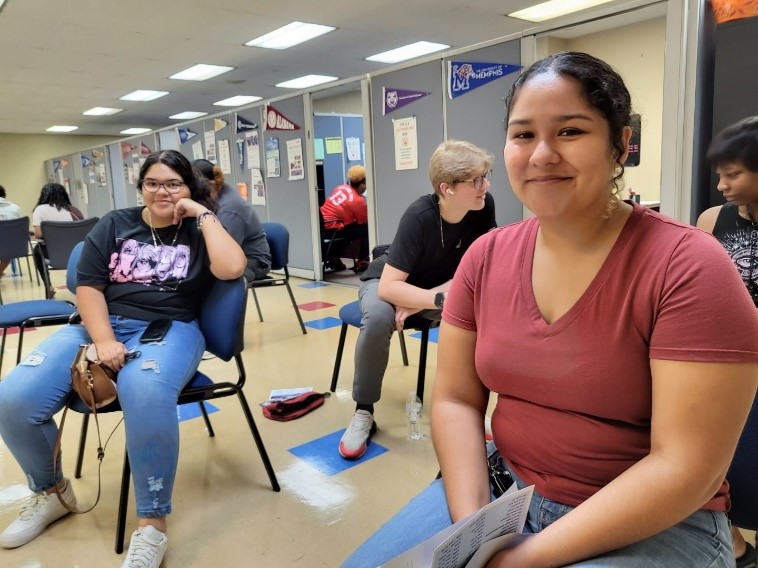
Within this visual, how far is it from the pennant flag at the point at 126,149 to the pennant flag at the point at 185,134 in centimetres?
189

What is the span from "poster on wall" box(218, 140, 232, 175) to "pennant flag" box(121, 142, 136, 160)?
8.91ft

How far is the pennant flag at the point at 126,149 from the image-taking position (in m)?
8.13

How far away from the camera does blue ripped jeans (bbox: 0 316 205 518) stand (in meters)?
1.46

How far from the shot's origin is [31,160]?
1260 cm

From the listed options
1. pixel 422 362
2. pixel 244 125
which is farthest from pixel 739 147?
pixel 244 125

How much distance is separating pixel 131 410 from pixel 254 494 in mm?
564

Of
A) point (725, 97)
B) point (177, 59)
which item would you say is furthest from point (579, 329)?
point (177, 59)

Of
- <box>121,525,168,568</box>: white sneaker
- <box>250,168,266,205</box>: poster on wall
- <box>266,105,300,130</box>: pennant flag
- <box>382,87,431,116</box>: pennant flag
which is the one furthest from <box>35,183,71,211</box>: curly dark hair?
<box>121,525,168,568</box>: white sneaker

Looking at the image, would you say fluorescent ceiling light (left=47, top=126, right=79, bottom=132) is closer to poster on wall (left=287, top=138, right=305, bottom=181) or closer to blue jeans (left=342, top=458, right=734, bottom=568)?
poster on wall (left=287, top=138, right=305, bottom=181)

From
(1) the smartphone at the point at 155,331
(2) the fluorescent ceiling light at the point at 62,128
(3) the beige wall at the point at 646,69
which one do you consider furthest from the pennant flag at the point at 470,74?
(2) the fluorescent ceiling light at the point at 62,128

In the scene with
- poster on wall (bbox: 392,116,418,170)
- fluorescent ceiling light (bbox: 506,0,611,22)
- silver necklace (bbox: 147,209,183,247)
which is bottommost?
silver necklace (bbox: 147,209,183,247)

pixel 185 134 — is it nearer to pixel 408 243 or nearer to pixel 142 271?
pixel 142 271

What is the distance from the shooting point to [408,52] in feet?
24.5

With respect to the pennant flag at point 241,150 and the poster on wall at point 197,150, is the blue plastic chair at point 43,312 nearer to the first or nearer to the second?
A: the pennant flag at point 241,150
